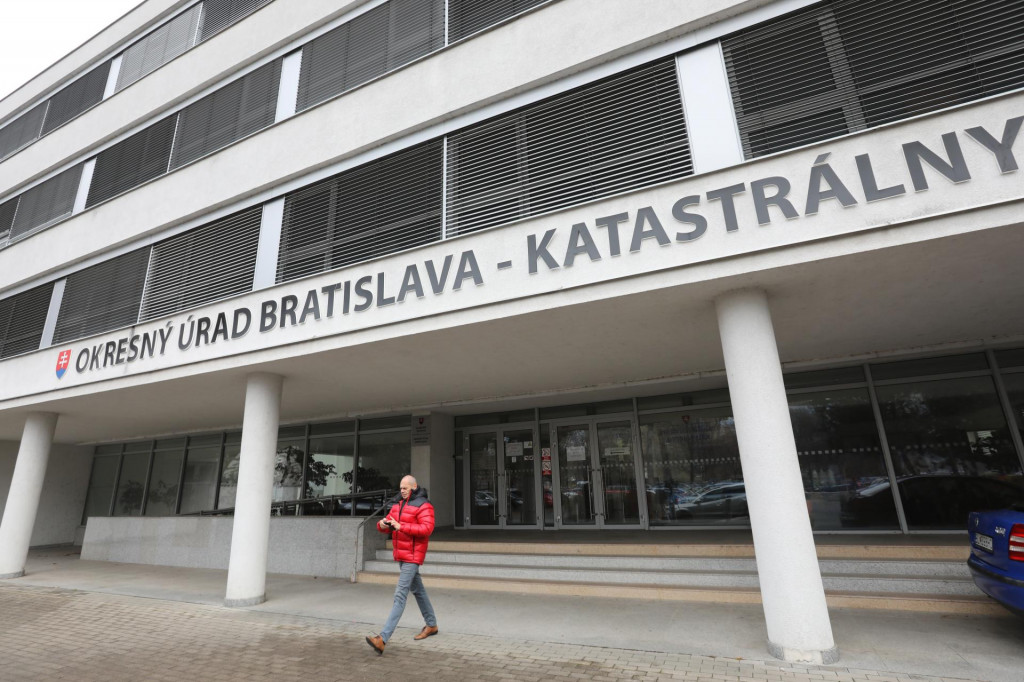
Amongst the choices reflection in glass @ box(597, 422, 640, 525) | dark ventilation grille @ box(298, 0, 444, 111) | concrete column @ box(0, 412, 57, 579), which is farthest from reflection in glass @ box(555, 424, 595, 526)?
concrete column @ box(0, 412, 57, 579)

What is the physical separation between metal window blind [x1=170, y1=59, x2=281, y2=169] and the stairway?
28.4 feet

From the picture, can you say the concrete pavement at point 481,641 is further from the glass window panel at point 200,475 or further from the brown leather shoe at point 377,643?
the glass window panel at point 200,475

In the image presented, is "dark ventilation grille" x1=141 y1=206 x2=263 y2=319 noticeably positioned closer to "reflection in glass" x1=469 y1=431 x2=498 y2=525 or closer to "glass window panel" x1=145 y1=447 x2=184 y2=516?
"reflection in glass" x1=469 y1=431 x2=498 y2=525

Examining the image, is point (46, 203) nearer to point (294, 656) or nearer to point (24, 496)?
point (24, 496)

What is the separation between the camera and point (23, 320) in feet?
40.0

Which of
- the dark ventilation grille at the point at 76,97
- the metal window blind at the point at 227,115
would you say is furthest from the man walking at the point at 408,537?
the dark ventilation grille at the point at 76,97

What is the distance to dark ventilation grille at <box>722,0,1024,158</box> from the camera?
5.21 meters

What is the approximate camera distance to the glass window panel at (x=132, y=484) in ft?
53.8

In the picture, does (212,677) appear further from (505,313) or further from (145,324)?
(145,324)

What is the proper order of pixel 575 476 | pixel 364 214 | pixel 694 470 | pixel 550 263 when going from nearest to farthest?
pixel 550 263
pixel 364 214
pixel 694 470
pixel 575 476

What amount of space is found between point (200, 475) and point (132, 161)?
28.6 ft

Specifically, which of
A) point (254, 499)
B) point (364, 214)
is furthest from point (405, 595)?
point (364, 214)

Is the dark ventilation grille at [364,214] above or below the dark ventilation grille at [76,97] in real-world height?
below

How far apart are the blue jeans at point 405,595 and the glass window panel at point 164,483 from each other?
1348 cm
